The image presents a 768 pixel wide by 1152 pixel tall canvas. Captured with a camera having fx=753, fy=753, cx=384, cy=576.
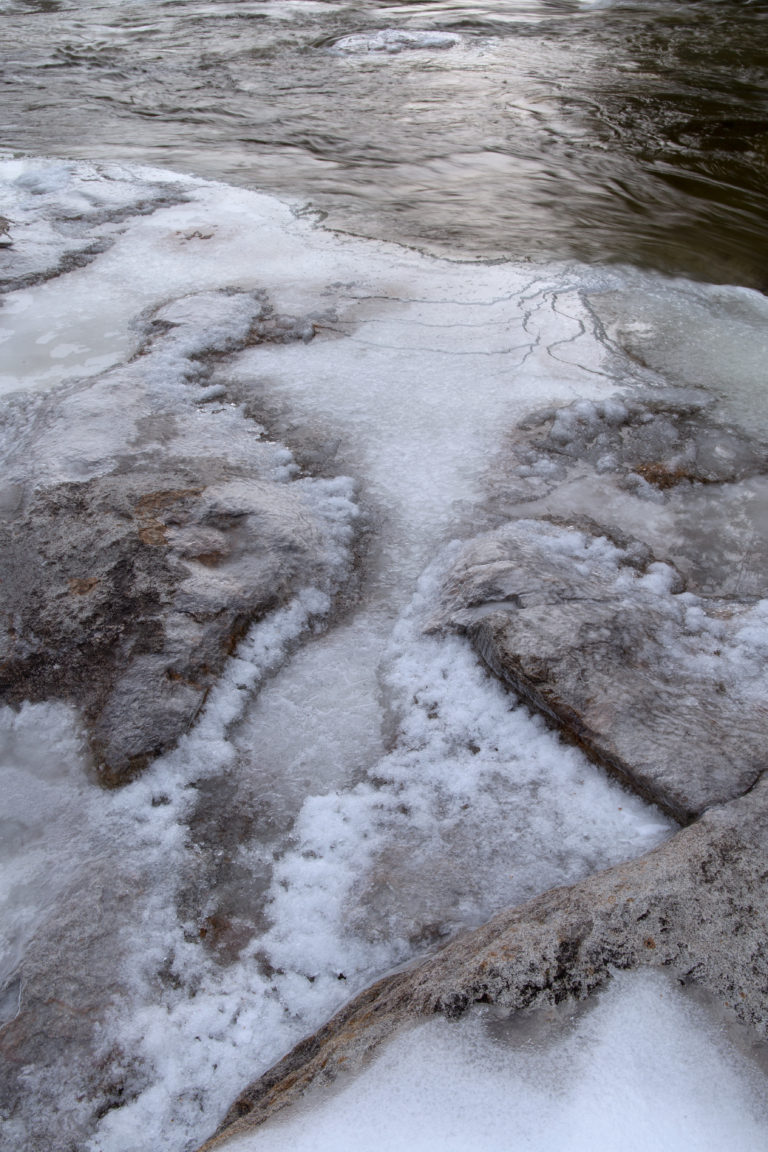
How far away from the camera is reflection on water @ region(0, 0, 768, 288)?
570cm

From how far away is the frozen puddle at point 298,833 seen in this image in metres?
1.52

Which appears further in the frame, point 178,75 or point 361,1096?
point 178,75

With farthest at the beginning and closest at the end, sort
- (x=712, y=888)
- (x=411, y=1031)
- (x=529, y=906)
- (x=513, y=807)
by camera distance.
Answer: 1. (x=513, y=807)
2. (x=529, y=906)
3. (x=712, y=888)
4. (x=411, y=1031)

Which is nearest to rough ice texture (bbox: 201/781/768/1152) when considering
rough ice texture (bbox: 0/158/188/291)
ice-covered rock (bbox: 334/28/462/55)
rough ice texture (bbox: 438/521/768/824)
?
rough ice texture (bbox: 438/521/768/824)

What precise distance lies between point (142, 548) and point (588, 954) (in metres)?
1.80

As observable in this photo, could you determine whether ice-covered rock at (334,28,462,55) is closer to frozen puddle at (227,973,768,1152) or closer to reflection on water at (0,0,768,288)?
reflection on water at (0,0,768,288)

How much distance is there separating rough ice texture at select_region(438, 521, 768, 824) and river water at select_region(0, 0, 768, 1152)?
10 centimetres

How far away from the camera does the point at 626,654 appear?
2199 millimetres

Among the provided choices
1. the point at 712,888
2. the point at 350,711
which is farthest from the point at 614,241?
the point at 712,888

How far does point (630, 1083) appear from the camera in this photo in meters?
1.18

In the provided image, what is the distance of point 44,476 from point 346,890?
6.18 ft

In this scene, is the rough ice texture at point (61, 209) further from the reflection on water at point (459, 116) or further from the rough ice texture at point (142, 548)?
the rough ice texture at point (142, 548)

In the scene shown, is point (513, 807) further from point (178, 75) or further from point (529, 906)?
point (178, 75)

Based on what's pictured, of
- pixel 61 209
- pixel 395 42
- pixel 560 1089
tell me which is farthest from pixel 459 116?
pixel 560 1089
